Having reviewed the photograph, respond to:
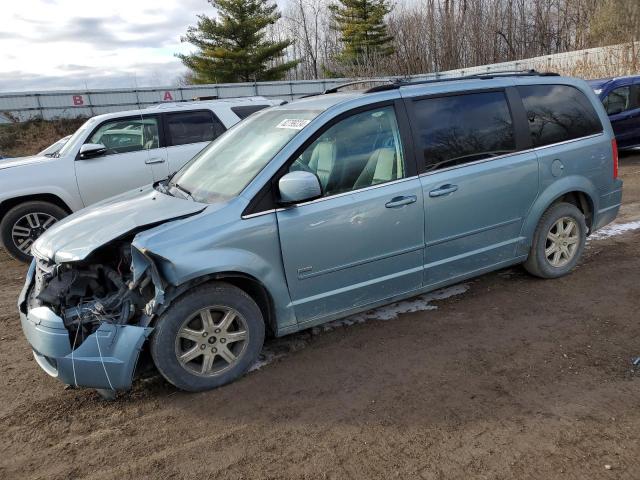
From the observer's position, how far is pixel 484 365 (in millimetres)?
3361

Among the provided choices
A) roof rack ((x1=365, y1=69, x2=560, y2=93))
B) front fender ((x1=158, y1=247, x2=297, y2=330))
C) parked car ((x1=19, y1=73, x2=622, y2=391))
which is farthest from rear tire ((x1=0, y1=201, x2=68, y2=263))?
roof rack ((x1=365, y1=69, x2=560, y2=93))

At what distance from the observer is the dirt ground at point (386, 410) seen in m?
2.54

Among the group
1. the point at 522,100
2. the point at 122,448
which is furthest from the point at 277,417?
the point at 522,100

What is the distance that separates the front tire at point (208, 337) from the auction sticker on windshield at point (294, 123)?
4.15 ft

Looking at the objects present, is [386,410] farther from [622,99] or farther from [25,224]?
[622,99]

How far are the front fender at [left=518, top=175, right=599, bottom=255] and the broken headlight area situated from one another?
125 inches

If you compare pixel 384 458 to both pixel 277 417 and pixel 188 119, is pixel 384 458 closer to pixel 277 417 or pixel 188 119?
pixel 277 417

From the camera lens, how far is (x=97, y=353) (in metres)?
2.95

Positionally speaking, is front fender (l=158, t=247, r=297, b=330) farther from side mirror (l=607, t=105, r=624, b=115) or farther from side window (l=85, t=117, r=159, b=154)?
side mirror (l=607, t=105, r=624, b=115)

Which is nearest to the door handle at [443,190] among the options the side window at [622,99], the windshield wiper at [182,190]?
the windshield wiper at [182,190]

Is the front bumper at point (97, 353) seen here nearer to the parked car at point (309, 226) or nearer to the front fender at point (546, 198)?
the parked car at point (309, 226)

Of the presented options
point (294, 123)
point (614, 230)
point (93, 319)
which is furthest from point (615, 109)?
point (93, 319)

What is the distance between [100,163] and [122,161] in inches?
11.2

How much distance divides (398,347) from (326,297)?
681 mm
